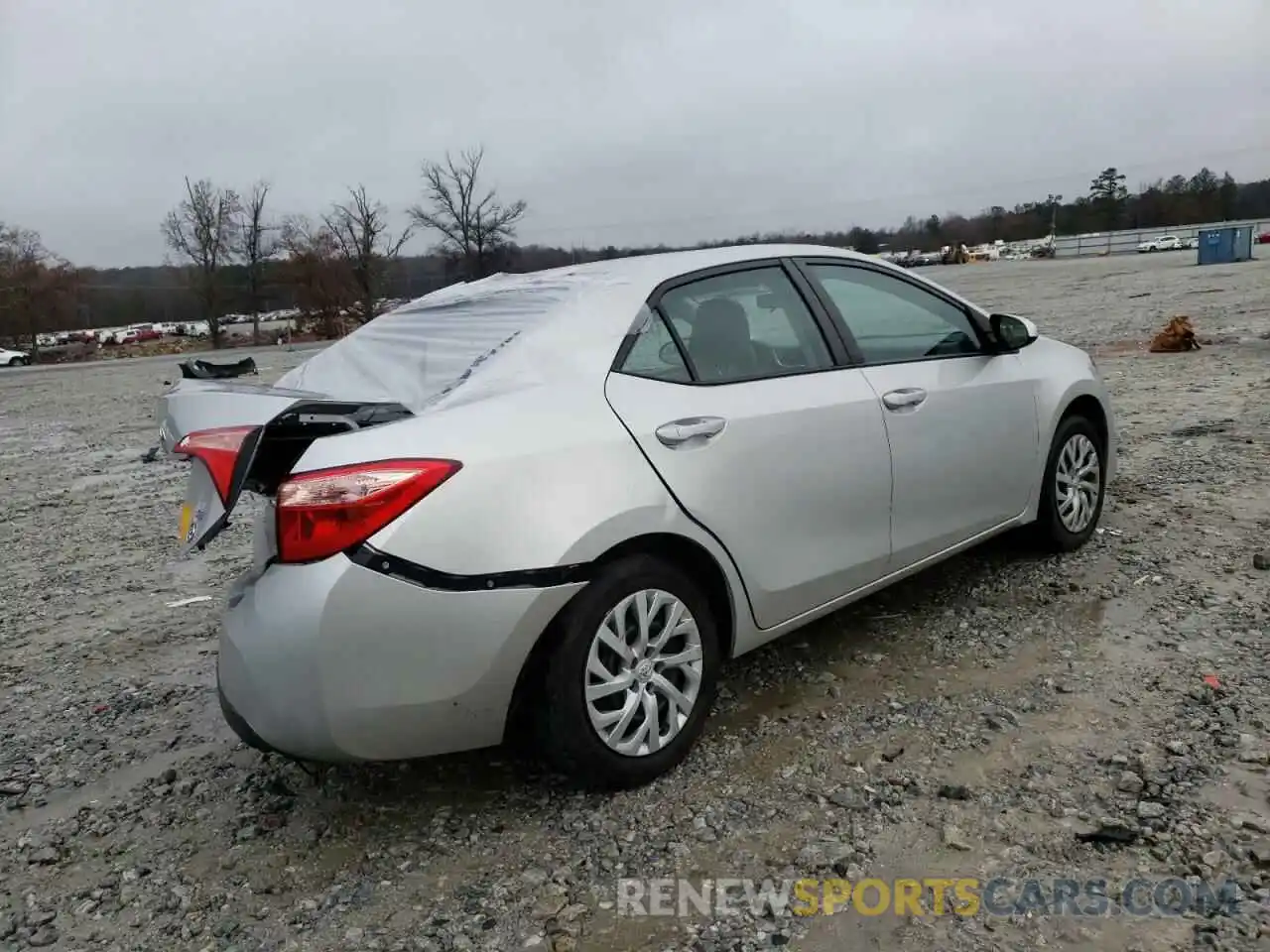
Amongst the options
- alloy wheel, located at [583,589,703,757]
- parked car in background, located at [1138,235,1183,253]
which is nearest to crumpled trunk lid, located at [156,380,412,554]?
alloy wheel, located at [583,589,703,757]

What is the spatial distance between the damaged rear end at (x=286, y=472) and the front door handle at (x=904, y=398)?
69.7 inches

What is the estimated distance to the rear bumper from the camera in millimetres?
2432

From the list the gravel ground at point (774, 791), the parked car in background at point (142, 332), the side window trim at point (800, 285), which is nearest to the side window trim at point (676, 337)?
the side window trim at point (800, 285)

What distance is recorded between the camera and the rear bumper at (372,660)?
2.43 m

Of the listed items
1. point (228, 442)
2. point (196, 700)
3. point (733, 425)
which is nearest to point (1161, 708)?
point (733, 425)

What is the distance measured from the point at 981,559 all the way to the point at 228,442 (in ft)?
11.8

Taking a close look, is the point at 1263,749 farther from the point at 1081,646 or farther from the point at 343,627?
the point at 343,627

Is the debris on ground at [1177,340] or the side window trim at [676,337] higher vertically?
the side window trim at [676,337]

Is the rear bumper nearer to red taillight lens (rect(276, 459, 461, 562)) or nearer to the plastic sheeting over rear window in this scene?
red taillight lens (rect(276, 459, 461, 562))

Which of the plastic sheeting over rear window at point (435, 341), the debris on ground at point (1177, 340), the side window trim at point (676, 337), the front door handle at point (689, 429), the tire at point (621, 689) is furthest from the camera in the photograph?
the debris on ground at point (1177, 340)

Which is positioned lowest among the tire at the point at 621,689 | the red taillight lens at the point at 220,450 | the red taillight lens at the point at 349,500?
the tire at the point at 621,689

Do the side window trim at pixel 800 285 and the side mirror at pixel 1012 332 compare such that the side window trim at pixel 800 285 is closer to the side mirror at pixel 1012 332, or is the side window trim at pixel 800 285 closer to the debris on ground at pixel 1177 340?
the side mirror at pixel 1012 332

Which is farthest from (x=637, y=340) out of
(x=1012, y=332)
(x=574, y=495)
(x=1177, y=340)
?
(x=1177, y=340)

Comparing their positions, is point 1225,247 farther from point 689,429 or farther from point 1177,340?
point 689,429
